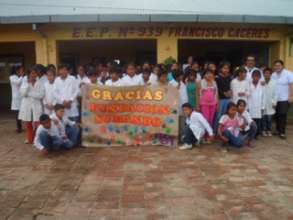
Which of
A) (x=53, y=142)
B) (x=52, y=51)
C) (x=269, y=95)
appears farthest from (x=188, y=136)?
(x=52, y=51)

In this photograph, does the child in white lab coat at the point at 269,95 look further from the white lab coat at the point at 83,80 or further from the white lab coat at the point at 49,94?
the white lab coat at the point at 49,94

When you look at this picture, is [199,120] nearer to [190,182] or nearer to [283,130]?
[190,182]

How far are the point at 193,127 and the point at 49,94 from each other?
2.82m

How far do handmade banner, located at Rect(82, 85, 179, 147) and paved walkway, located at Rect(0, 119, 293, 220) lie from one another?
257 mm

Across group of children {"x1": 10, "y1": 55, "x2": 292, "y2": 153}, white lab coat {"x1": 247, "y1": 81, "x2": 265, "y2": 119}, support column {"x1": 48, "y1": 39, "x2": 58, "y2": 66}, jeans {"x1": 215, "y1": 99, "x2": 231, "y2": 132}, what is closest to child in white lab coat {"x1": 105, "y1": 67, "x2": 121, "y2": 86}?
group of children {"x1": 10, "y1": 55, "x2": 292, "y2": 153}

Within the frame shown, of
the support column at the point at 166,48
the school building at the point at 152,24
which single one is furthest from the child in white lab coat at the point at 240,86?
the support column at the point at 166,48

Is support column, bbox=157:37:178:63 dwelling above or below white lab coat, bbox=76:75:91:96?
above

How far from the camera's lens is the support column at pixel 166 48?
9.79 meters

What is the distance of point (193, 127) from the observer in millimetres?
6227

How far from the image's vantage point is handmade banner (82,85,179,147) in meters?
6.40

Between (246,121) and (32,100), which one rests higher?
(32,100)

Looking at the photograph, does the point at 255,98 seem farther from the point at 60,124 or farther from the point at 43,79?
the point at 43,79

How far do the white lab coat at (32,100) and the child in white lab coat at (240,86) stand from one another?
377 centimetres

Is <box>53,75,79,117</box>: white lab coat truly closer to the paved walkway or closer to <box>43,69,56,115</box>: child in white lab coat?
<box>43,69,56,115</box>: child in white lab coat
